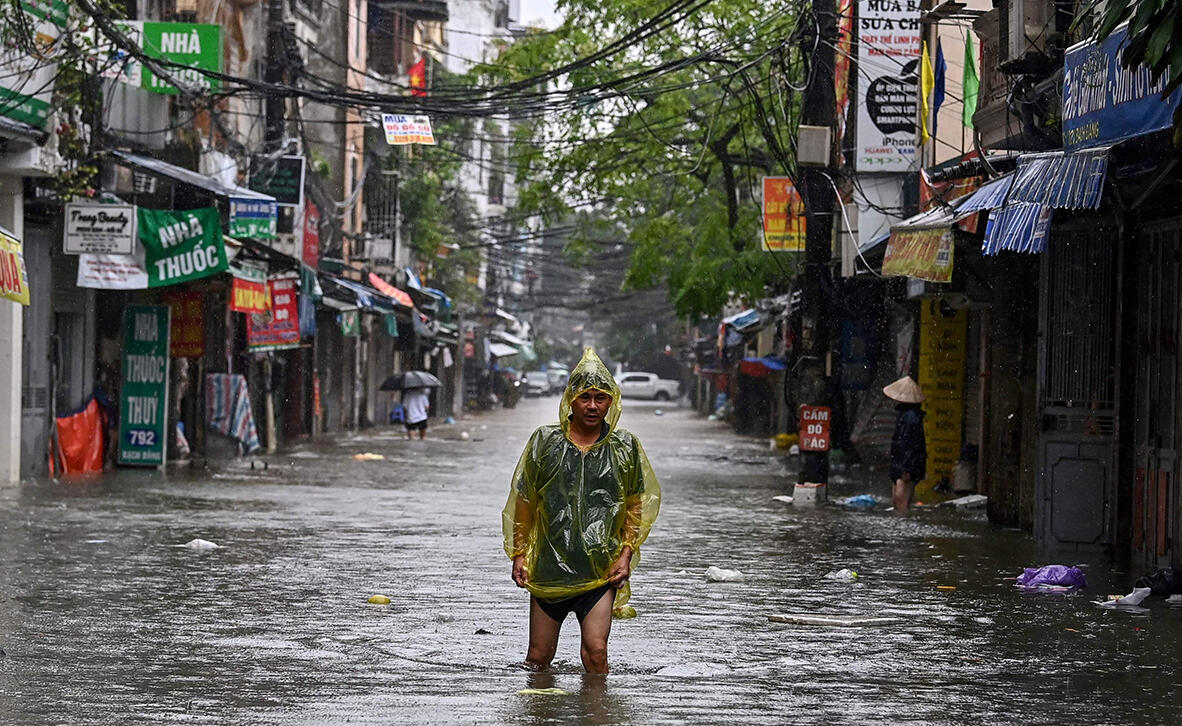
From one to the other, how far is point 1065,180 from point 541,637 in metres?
5.39

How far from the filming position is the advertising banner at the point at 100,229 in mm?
21828

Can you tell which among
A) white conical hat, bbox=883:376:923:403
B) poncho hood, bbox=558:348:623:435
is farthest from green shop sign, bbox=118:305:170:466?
poncho hood, bbox=558:348:623:435

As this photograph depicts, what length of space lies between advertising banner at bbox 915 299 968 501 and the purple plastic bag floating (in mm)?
11310

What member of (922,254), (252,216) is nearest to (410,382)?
(252,216)

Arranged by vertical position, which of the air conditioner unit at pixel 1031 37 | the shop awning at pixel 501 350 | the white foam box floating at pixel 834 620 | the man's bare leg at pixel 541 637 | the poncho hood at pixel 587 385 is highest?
the air conditioner unit at pixel 1031 37

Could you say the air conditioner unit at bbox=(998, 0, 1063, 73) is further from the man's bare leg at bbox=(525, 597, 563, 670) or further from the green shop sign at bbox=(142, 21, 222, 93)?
the green shop sign at bbox=(142, 21, 222, 93)

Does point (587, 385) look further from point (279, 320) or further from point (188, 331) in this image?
point (279, 320)

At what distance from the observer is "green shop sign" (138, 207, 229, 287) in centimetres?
2380

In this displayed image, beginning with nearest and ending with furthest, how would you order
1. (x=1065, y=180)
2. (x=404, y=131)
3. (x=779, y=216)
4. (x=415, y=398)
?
(x=1065, y=180) → (x=404, y=131) → (x=779, y=216) → (x=415, y=398)

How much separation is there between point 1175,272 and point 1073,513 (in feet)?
9.03

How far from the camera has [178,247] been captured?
23906 millimetres

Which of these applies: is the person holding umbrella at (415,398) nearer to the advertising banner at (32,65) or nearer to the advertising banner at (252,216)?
the advertising banner at (252,216)

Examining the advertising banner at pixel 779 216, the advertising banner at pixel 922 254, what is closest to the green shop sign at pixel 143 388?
the advertising banner at pixel 779 216

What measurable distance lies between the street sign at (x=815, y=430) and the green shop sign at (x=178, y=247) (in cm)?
816
